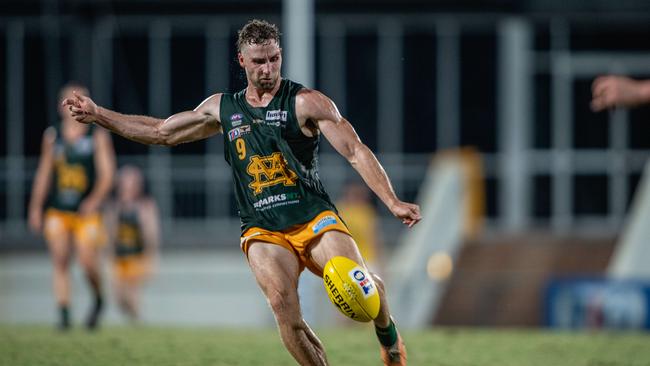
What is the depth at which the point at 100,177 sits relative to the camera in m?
15.0

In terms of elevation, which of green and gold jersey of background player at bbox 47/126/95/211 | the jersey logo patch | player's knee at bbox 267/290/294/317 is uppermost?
the jersey logo patch

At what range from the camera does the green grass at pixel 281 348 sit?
10750mm

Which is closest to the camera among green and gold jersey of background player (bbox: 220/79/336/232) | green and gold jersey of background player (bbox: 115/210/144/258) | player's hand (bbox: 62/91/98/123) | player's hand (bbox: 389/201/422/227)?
player's hand (bbox: 389/201/422/227)

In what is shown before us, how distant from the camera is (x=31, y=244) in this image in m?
21.9

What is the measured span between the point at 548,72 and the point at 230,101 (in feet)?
55.2

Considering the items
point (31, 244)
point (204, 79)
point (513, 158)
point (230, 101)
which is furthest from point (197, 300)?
point (230, 101)

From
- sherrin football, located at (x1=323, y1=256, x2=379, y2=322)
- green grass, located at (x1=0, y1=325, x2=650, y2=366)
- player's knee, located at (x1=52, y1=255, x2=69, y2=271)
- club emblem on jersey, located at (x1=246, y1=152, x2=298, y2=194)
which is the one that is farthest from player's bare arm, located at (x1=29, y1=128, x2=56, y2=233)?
sherrin football, located at (x1=323, y1=256, x2=379, y2=322)

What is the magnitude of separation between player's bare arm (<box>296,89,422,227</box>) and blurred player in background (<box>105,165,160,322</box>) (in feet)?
36.6

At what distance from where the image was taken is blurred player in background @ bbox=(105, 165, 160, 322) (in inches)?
769

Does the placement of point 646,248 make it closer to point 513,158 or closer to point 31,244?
point 513,158

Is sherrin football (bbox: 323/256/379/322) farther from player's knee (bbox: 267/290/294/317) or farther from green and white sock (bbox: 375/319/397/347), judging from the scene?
green and white sock (bbox: 375/319/397/347)

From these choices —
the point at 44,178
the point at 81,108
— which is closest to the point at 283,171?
the point at 81,108

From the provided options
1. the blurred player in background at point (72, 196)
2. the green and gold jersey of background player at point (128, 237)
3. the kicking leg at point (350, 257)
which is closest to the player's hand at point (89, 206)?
the blurred player in background at point (72, 196)

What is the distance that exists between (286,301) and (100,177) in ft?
23.1
